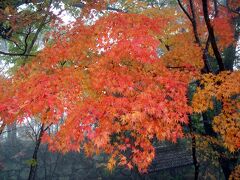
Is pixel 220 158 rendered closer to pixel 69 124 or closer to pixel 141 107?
A: pixel 141 107

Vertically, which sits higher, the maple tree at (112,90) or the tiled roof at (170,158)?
the maple tree at (112,90)

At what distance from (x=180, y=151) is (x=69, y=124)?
38.3 ft


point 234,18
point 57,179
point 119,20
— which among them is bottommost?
point 57,179

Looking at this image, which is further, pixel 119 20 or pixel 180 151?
pixel 180 151

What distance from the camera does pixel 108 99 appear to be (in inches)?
271

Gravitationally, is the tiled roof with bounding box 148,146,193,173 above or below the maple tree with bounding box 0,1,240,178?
below

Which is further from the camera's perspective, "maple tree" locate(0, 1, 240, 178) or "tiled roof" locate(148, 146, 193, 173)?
"tiled roof" locate(148, 146, 193, 173)

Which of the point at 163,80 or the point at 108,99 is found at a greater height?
the point at 163,80

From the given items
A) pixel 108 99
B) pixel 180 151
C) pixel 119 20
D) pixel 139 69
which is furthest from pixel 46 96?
pixel 180 151

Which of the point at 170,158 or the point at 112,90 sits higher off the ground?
the point at 112,90

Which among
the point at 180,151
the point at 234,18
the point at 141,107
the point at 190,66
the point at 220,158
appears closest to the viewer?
the point at 141,107

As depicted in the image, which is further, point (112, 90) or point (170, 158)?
point (170, 158)

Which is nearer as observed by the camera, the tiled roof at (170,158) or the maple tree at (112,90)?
the maple tree at (112,90)

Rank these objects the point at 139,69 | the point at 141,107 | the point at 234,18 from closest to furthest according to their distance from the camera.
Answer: the point at 141,107
the point at 139,69
the point at 234,18
